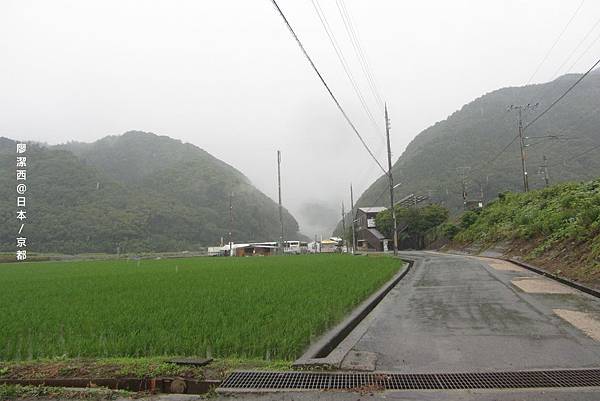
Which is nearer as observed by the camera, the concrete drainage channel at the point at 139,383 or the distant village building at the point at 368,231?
the concrete drainage channel at the point at 139,383

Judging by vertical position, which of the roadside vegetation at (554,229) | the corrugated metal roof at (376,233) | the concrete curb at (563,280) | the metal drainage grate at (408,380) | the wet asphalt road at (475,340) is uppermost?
the corrugated metal roof at (376,233)

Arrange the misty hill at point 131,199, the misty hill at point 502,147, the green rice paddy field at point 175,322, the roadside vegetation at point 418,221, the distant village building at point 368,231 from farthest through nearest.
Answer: the misty hill at point 131,199
the distant village building at point 368,231
the misty hill at point 502,147
the roadside vegetation at point 418,221
the green rice paddy field at point 175,322

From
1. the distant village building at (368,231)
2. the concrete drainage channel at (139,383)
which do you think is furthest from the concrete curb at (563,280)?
the distant village building at (368,231)

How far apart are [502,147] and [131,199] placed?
66406mm

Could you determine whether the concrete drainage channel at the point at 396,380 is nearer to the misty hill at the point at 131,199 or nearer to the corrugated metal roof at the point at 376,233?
the corrugated metal roof at the point at 376,233

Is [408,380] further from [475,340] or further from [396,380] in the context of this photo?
[475,340]

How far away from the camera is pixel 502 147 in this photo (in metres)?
66.2

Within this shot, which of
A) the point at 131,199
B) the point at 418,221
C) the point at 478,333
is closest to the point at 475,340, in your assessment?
the point at 478,333

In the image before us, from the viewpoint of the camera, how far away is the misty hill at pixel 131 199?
71.2 meters

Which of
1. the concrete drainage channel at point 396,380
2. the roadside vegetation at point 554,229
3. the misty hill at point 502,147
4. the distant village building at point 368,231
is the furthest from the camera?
the distant village building at point 368,231

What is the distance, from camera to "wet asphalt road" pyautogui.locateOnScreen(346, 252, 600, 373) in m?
4.84

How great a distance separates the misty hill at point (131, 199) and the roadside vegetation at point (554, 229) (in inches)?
2286

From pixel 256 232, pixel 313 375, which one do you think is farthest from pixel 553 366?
pixel 256 232

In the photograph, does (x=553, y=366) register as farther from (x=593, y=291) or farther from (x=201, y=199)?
(x=201, y=199)
